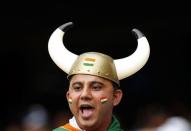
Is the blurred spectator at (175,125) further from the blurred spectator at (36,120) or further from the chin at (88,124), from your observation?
the chin at (88,124)

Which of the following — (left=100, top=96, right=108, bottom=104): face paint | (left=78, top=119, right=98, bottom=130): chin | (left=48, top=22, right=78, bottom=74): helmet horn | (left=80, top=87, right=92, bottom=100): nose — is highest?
(left=48, top=22, right=78, bottom=74): helmet horn

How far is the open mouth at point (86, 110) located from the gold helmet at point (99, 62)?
0.86ft

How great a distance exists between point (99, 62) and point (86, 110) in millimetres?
412

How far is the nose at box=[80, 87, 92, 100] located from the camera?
644cm

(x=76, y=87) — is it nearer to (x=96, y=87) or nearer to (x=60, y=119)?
(x=96, y=87)

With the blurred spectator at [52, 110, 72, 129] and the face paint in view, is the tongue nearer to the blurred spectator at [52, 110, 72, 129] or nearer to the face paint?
the face paint

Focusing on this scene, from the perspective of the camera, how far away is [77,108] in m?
6.50

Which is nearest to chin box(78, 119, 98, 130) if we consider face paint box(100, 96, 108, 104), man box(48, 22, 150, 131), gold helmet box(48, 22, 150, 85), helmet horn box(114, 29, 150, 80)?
man box(48, 22, 150, 131)

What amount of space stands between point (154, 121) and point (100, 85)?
12.3ft

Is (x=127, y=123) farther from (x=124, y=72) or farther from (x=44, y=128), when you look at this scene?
(x=124, y=72)

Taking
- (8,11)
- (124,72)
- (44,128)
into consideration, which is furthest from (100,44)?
(124,72)

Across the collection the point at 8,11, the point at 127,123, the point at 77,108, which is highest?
the point at 8,11

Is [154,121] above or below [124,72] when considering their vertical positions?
below

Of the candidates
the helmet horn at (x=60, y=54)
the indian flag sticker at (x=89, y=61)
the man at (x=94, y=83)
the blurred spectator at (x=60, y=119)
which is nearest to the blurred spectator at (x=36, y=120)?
the blurred spectator at (x=60, y=119)
